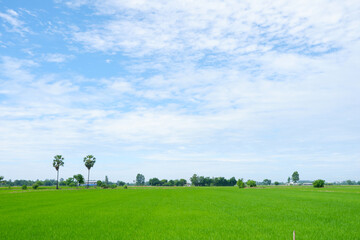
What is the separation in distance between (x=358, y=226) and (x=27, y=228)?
984 inches

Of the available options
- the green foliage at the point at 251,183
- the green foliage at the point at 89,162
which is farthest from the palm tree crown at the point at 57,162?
the green foliage at the point at 251,183

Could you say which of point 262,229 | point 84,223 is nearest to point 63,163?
point 84,223

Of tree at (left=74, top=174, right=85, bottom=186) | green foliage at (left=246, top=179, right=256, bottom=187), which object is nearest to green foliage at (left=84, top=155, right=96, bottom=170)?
tree at (left=74, top=174, right=85, bottom=186)

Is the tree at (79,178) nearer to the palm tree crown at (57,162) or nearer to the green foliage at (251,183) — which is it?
the palm tree crown at (57,162)

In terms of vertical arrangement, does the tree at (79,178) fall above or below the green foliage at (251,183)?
above

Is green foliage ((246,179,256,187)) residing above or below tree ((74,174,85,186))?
below

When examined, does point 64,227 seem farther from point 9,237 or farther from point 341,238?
point 341,238

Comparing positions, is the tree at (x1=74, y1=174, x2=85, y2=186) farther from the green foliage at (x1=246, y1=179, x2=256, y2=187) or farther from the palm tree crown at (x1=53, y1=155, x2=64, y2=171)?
the green foliage at (x1=246, y1=179, x2=256, y2=187)

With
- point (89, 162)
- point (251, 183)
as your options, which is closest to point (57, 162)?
point (89, 162)

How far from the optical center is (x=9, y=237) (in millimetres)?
17547

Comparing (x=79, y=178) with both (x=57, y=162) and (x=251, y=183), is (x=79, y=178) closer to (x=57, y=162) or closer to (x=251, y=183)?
(x=57, y=162)

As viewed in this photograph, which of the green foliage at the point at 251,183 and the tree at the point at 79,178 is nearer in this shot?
the tree at the point at 79,178

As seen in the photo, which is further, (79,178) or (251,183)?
(251,183)

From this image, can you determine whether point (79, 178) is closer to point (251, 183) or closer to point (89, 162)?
point (89, 162)
